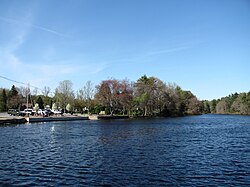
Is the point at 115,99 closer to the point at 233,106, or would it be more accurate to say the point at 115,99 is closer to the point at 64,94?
the point at 64,94

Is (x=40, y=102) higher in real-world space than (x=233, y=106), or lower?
higher

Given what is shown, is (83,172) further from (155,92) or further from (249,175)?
(155,92)

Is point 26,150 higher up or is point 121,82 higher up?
point 121,82

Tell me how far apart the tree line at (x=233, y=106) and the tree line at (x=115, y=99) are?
50.2 metres

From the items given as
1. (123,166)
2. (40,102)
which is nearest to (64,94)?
(40,102)

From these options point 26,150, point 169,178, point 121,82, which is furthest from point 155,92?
point 169,178

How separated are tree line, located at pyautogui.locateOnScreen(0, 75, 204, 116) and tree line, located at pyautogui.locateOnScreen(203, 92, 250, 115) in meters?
50.2

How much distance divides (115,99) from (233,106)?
103 meters

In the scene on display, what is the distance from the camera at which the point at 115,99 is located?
89438mm

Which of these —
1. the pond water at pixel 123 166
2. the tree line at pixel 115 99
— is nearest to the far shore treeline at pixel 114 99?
the tree line at pixel 115 99

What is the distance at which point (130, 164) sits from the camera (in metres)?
17.3

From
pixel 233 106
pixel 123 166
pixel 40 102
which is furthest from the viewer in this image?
pixel 233 106

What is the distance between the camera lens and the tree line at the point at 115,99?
90812mm

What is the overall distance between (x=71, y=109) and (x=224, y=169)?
9464 centimetres
